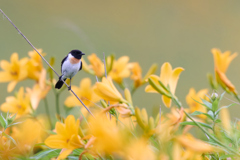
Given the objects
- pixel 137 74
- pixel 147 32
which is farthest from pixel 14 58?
pixel 147 32

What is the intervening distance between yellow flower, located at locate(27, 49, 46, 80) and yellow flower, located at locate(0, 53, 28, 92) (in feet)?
0.04

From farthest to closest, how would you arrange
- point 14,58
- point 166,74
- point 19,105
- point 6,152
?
point 14,58 < point 19,105 < point 166,74 < point 6,152

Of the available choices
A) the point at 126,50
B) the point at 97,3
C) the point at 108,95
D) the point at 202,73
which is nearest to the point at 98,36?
the point at 126,50

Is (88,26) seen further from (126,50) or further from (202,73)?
(202,73)

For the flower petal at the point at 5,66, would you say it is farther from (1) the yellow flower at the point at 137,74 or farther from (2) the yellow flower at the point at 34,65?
(1) the yellow flower at the point at 137,74

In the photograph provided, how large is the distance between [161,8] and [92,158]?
10.2 ft

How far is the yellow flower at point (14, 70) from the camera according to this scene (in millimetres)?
710

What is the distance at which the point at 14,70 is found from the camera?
2.51 feet

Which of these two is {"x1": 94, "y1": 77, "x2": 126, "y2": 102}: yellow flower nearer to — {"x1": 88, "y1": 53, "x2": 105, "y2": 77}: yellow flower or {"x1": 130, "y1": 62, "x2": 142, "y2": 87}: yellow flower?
{"x1": 88, "y1": 53, "x2": 105, "y2": 77}: yellow flower

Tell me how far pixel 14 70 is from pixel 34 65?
121mm

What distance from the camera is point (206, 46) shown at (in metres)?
3.19

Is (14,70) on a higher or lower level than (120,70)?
higher

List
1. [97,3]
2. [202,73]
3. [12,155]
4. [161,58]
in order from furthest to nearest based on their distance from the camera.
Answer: [97,3] → [161,58] → [202,73] → [12,155]

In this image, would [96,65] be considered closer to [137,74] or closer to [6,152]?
[137,74]
